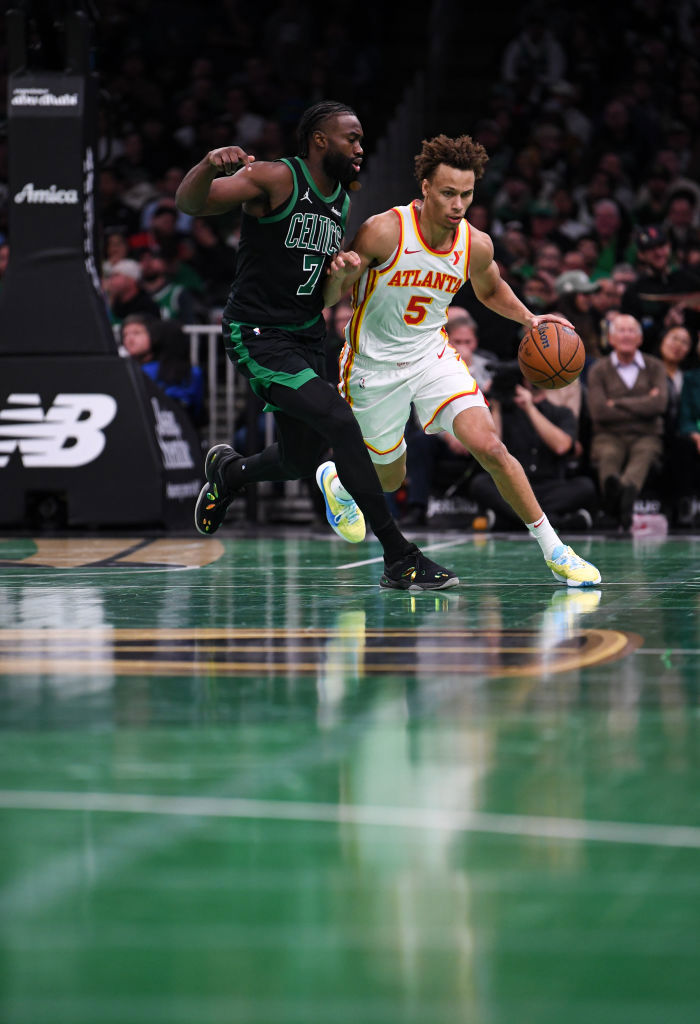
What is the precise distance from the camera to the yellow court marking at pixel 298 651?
4.25m

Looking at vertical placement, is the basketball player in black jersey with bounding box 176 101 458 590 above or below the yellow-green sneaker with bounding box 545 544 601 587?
above

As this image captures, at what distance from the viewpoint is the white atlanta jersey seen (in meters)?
6.39

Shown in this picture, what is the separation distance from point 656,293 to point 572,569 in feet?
18.1

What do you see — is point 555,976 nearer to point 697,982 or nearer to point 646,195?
point 697,982

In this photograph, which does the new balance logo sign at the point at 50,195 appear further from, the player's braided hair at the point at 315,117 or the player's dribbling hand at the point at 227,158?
the player's dribbling hand at the point at 227,158

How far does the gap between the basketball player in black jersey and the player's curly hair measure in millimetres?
303

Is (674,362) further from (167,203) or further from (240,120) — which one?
(240,120)

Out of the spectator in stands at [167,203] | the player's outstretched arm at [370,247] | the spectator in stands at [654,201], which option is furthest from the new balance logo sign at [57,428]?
the spectator in stands at [654,201]

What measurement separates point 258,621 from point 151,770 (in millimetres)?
2311

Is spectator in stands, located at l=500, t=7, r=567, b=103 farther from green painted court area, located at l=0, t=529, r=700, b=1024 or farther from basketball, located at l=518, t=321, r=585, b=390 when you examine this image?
green painted court area, located at l=0, t=529, r=700, b=1024

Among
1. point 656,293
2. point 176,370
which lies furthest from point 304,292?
point 656,293

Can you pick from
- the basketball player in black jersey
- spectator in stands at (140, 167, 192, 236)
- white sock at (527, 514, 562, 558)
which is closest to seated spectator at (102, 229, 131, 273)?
spectator in stands at (140, 167, 192, 236)

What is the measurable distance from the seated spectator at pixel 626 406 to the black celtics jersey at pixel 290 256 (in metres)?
4.66

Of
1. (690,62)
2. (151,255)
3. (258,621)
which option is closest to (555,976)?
(258,621)
